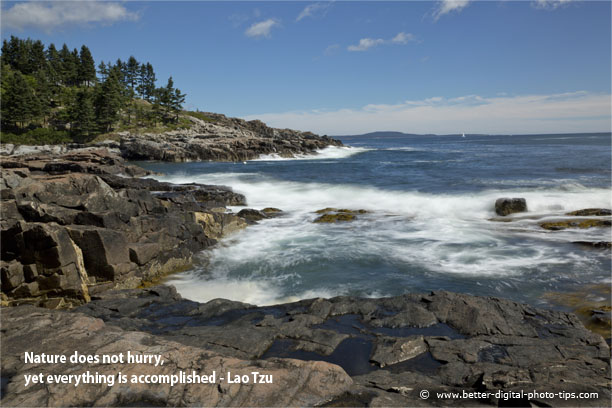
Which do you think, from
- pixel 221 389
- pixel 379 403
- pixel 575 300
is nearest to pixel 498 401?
pixel 379 403

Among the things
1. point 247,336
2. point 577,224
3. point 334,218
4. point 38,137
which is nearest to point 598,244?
point 577,224

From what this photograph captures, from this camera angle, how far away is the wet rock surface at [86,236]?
9.82 meters

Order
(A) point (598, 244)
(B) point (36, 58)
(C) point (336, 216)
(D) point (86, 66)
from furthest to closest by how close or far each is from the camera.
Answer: (D) point (86, 66) → (B) point (36, 58) → (C) point (336, 216) → (A) point (598, 244)

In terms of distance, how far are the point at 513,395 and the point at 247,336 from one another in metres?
4.60

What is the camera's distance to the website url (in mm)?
4809

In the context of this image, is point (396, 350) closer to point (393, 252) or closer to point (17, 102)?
point (393, 252)

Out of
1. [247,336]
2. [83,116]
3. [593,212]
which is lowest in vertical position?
[593,212]

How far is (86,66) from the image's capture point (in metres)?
95.2

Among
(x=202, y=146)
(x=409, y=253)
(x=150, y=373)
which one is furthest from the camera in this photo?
(x=202, y=146)

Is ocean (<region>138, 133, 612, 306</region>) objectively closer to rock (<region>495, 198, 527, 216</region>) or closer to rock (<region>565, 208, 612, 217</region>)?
rock (<region>495, 198, 527, 216</region>)

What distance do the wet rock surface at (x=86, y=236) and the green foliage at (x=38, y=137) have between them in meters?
51.6

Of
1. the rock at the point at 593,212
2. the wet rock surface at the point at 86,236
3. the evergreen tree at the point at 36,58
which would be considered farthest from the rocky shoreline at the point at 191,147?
the rock at the point at 593,212

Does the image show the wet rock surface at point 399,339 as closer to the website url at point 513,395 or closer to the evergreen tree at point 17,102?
the website url at point 513,395

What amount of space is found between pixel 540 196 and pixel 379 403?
26.2 meters
